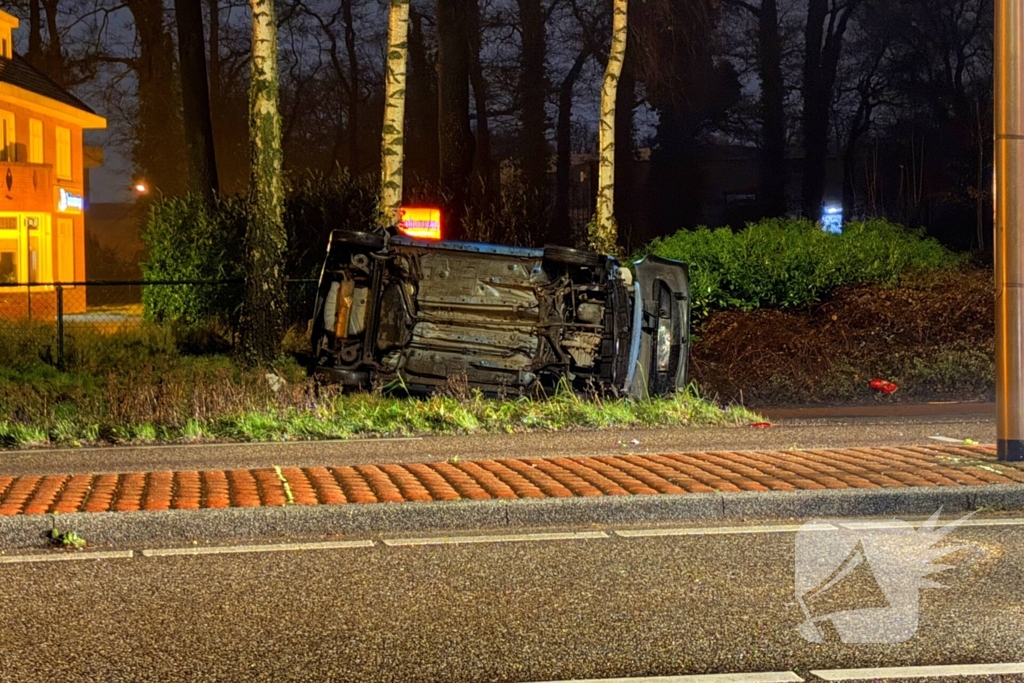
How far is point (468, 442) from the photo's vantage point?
1119cm

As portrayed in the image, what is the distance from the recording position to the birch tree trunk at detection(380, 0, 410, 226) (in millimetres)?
17906

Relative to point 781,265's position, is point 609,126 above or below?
above

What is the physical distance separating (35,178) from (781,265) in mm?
23729

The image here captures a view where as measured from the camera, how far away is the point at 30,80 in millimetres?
34750

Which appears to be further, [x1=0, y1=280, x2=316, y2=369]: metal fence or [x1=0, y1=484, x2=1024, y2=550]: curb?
[x1=0, y1=280, x2=316, y2=369]: metal fence

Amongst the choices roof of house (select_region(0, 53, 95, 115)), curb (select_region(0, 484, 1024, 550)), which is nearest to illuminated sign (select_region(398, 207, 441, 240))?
curb (select_region(0, 484, 1024, 550))

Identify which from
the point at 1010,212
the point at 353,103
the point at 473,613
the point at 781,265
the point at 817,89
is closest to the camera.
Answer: the point at 473,613

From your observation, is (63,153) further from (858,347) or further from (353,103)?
(858,347)

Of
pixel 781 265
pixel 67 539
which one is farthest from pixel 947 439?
pixel 67 539

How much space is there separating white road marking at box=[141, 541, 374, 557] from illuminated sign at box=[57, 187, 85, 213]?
31.6m

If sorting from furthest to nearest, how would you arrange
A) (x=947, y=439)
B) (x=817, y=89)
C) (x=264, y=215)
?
(x=817, y=89)
(x=264, y=215)
(x=947, y=439)

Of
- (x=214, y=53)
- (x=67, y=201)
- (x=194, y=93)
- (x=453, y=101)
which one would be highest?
(x=214, y=53)

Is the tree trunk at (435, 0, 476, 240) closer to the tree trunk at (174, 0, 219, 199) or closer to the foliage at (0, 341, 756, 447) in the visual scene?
the tree trunk at (174, 0, 219, 199)

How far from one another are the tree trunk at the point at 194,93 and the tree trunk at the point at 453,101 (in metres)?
6.38
